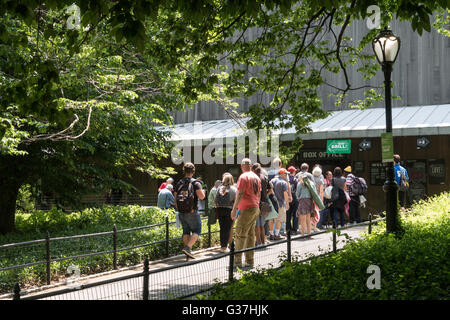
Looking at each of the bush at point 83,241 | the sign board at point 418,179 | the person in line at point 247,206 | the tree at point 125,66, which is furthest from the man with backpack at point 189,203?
the sign board at point 418,179

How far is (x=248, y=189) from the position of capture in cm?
1005

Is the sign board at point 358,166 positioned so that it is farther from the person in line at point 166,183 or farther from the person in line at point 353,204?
the person in line at point 166,183

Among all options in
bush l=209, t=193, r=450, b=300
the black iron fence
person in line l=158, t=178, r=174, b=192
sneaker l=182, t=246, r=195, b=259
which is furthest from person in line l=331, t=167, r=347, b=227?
the black iron fence

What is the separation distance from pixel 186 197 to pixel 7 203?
827 centimetres

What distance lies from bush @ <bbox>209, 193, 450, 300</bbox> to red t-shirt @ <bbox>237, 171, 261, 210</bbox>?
83.3 inches

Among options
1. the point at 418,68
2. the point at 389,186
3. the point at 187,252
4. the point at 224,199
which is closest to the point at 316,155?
the point at 418,68

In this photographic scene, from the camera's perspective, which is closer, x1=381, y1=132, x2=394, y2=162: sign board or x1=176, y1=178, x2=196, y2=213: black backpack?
x1=381, y1=132, x2=394, y2=162: sign board

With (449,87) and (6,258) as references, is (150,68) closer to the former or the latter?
(6,258)

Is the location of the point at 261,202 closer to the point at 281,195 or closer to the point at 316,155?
the point at 281,195

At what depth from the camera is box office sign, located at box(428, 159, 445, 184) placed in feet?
67.3

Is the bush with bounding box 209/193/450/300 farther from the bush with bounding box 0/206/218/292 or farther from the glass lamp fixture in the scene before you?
the bush with bounding box 0/206/218/292

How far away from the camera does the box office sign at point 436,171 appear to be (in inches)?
807

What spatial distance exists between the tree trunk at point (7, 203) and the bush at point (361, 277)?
1148 cm
